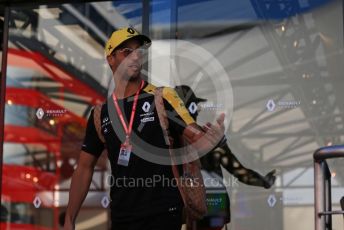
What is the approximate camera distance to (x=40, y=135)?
247 inches

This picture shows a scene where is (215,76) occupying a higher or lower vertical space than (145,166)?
higher

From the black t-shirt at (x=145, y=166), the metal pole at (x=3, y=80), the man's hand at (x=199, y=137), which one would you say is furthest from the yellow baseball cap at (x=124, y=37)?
the metal pole at (x=3, y=80)

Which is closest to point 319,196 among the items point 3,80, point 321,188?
point 321,188

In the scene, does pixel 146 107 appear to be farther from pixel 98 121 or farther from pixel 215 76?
pixel 215 76

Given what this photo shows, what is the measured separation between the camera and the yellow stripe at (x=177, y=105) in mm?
3902

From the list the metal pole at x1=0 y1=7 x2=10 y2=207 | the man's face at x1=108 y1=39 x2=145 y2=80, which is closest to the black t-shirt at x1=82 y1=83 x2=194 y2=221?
the man's face at x1=108 y1=39 x2=145 y2=80

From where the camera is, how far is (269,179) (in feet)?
18.7

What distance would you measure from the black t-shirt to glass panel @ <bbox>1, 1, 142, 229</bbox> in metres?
2.08

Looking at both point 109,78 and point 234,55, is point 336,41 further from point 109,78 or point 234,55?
point 109,78

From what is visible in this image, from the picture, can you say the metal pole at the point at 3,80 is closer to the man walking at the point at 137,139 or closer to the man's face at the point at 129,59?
the man walking at the point at 137,139

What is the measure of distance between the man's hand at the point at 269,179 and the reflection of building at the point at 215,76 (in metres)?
0.06

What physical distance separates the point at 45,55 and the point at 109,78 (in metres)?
0.65

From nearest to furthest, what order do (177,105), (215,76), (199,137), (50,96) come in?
(199,137) → (177,105) → (215,76) → (50,96)

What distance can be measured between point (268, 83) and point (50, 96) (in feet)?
6.25
